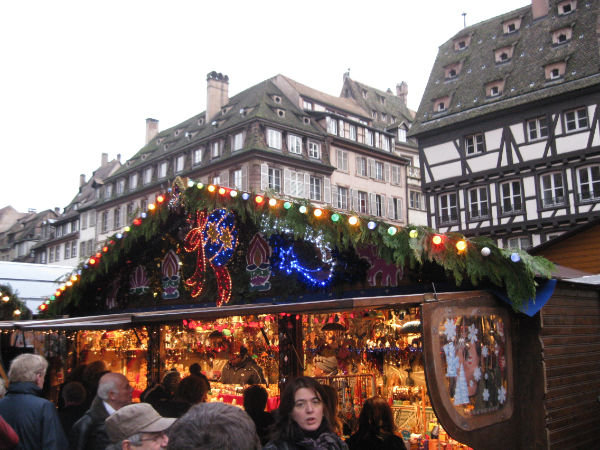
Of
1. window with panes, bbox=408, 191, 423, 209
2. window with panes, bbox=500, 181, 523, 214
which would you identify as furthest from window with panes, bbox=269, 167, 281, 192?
window with panes, bbox=500, 181, 523, 214

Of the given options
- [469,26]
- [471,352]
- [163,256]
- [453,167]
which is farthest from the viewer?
[469,26]

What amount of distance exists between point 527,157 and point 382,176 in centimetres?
1791

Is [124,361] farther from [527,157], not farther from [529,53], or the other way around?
[529,53]

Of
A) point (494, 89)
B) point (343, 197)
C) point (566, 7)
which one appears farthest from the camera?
point (343, 197)

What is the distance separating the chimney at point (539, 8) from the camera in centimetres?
2600

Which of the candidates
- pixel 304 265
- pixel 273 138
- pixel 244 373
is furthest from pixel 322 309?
pixel 273 138

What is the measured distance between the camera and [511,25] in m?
27.1

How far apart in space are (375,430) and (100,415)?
209 cm

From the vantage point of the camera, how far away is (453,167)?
24766 mm

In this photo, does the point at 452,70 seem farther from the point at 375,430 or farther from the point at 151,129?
the point at 151,129

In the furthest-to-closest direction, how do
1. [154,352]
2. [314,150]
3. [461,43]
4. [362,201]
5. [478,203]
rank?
[362,201]
[314,150]
[461,43]
[478,203]
[154,352]

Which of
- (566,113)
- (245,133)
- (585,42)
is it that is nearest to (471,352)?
(566,113)

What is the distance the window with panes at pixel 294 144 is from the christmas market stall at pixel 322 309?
24.5 m

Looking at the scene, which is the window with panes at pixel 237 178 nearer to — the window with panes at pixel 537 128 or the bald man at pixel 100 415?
the window with panes at pixel 537 128
